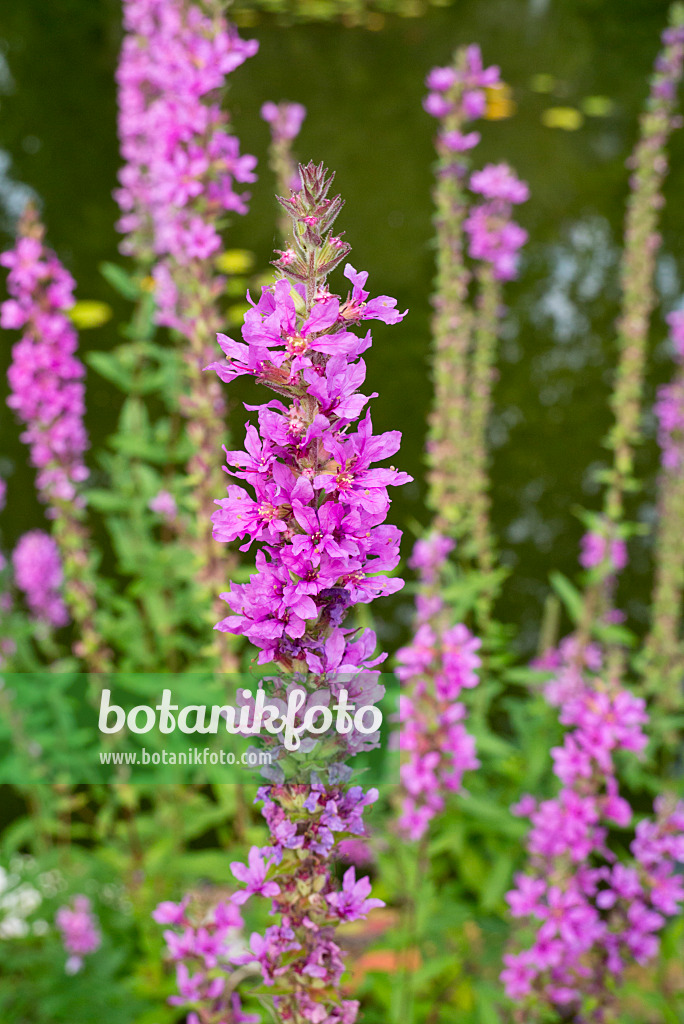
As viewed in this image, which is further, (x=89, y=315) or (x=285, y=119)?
(x=89, y=315)

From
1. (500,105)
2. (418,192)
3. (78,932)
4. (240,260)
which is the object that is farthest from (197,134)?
(500,105)

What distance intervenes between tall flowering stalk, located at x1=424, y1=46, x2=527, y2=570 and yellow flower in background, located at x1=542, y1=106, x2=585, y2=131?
992 centimetres

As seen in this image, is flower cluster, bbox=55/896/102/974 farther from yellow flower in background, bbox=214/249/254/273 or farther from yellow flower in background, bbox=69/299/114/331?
yellow flower in background, bbox=214/249/254/273

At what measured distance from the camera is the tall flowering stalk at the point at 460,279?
11.7 feet

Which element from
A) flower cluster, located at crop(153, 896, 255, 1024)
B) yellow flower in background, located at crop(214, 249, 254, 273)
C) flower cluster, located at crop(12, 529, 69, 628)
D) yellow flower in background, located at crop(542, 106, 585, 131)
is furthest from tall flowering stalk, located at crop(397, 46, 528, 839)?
yellow flower in background, located at crop(542, 106, 585, 131)

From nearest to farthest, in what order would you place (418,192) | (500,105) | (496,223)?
(496,223)
(418,192)
(500,105)

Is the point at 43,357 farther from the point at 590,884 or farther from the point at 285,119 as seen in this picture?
the point at 590,884

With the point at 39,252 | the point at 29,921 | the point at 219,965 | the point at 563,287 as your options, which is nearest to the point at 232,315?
the point at 563,287

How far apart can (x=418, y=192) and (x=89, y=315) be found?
4.66m

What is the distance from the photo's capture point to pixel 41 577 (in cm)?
441

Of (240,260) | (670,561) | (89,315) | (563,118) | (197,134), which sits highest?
(563,118)

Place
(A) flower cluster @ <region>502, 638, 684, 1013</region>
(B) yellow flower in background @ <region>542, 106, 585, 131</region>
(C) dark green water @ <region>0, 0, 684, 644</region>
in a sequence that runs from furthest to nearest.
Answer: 1. (B) yellow flower in background @ <region>542, 106, 585, 131</region>
2. (C) dark green water @ <region>0, 0, 684, 644</region>
3. (A) flower cluster @ <region>502, 638, 684, 1013</region>

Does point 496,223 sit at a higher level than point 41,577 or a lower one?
higher

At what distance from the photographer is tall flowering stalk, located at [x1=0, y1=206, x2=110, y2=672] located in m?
3.16
